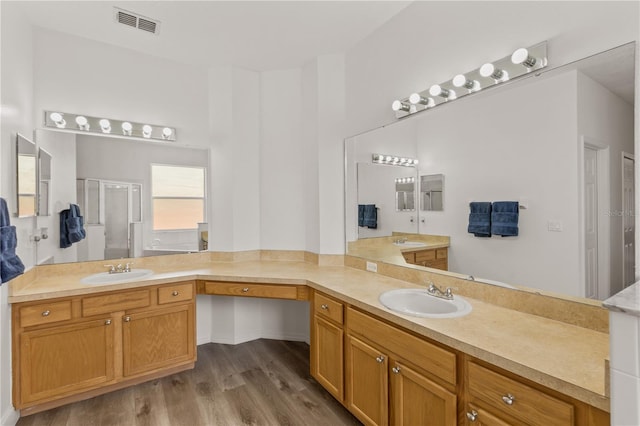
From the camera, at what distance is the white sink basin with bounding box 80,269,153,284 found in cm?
249

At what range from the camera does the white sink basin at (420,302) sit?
1.74m

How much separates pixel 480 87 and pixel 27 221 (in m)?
3.17

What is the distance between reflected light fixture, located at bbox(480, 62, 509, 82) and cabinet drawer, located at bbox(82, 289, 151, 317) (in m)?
2.72

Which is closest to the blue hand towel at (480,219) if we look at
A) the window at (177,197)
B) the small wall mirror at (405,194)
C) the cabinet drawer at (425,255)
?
the cabinet drawer at (425,255)

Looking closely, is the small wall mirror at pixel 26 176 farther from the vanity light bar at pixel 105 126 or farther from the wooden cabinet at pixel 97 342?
the wooden cabinet at pixel 97 342

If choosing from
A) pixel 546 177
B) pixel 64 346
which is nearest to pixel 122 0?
pixel 64 346

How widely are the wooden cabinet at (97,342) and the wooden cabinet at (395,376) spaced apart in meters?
1.47

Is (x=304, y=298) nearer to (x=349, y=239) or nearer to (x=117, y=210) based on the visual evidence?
(x=349, y=239)

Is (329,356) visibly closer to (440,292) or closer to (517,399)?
(440,292)

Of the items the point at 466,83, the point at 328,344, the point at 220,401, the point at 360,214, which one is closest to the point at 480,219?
the point at 466,83

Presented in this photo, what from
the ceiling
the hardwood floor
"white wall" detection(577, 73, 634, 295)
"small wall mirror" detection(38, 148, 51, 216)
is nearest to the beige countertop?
"white wall" detection(577, 73, 634, 295)

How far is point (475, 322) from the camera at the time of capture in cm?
150

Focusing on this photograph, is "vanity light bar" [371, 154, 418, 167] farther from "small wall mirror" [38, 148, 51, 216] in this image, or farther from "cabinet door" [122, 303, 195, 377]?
"small wall mirror" [38, 148, 51, 216]

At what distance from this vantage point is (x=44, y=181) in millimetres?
2490
